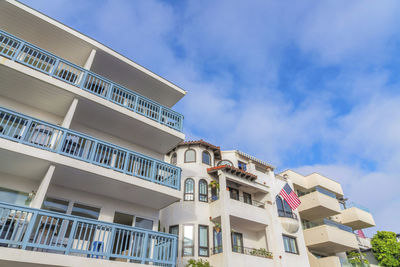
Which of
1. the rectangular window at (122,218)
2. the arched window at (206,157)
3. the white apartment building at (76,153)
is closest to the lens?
the white apartment building at (76,153)

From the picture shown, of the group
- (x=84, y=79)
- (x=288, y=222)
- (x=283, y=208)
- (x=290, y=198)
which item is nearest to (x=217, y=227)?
(x=288, y=222)

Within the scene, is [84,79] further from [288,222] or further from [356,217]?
[356,217]

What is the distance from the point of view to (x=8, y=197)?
10.2 meters

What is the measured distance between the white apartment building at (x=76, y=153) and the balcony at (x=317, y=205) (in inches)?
737

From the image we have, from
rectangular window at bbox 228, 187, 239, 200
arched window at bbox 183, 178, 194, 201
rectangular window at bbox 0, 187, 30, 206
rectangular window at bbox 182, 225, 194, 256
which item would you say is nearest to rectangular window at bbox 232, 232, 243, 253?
rectangular window at bbox 228, 187, 239, 200

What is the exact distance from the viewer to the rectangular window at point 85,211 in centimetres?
1175

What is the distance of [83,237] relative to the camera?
35.5 ft

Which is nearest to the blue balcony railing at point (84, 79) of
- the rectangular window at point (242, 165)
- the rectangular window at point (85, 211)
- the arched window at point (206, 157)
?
the rectangular window at point (85, 211)

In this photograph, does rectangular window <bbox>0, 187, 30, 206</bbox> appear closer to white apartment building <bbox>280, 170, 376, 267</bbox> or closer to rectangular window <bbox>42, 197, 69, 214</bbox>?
rectangular window <bbox>42, 197, 69, 214</bbox>

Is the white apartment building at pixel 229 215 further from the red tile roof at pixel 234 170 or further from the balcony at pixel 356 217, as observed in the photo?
the balcony at pixel 356 217

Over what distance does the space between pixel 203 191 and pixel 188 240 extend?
4.18m

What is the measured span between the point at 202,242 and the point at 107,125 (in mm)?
10959

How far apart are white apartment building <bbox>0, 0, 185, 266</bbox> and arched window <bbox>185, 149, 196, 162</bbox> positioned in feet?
22.1

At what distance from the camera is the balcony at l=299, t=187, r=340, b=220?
2716 cm
